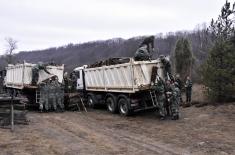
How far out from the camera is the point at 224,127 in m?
14.4

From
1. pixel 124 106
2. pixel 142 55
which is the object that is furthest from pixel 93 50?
pixel 142 55

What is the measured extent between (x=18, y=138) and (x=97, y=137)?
7.81 ft

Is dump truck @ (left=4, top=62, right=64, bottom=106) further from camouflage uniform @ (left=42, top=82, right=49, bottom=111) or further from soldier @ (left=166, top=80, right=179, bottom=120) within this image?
soldier @ (left=166, top=80, right=179, bottom=120)

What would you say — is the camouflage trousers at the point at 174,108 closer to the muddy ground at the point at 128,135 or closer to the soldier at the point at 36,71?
the muddy ground at the point at 128,135

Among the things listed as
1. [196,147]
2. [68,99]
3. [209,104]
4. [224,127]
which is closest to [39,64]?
[68,99]

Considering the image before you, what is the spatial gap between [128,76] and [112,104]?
7.72 feet

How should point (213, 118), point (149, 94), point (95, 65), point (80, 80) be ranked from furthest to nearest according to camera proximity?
point (80, 80)
point (95, 65)
point (149, 94)
point (213, 118)

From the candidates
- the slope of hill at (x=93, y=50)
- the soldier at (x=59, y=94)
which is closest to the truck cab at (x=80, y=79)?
the soldier at (x=59, y=94)

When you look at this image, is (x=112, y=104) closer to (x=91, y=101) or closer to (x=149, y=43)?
(x=91, y=101)

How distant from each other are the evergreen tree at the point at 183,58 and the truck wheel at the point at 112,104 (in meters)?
10.4

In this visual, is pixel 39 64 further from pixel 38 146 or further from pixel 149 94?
pixel 38 146

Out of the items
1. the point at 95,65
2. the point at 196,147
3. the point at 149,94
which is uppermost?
the point at 95,65

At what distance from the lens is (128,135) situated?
1346cm

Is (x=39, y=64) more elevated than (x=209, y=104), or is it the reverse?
(x=39, y=64)
